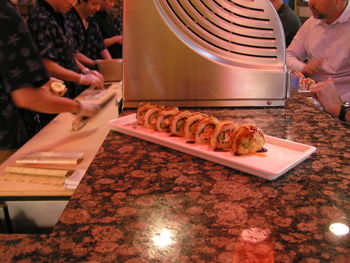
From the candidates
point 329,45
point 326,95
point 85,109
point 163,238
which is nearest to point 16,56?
point 85,109

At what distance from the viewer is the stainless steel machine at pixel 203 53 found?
4.35ft

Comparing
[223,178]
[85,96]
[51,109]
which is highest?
[223,178]

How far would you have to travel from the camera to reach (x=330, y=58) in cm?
278

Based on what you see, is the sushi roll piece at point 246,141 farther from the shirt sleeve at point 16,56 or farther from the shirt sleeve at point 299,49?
the shirt sleeve at point 299,49

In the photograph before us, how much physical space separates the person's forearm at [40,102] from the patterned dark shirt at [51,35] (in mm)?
1120

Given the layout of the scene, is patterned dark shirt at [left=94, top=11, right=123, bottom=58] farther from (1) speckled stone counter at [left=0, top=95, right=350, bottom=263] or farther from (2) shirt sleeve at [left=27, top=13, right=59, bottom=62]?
(1) speckled stone counter at [left=0, top=95, right=350, bottom=263]

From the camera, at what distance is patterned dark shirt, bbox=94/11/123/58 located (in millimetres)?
4677

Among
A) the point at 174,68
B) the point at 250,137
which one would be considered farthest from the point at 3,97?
the point at 250,137

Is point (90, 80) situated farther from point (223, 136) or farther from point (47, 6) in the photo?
point (223, 136)

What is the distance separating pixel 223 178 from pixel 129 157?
0.91 feet

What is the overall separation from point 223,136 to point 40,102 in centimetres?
82

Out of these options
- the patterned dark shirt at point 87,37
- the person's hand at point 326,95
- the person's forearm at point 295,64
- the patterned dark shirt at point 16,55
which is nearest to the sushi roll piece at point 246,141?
the patterned dark shirt at point 16,55

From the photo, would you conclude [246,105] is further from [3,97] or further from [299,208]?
[3,97]

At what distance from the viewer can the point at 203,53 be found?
4.43ft
